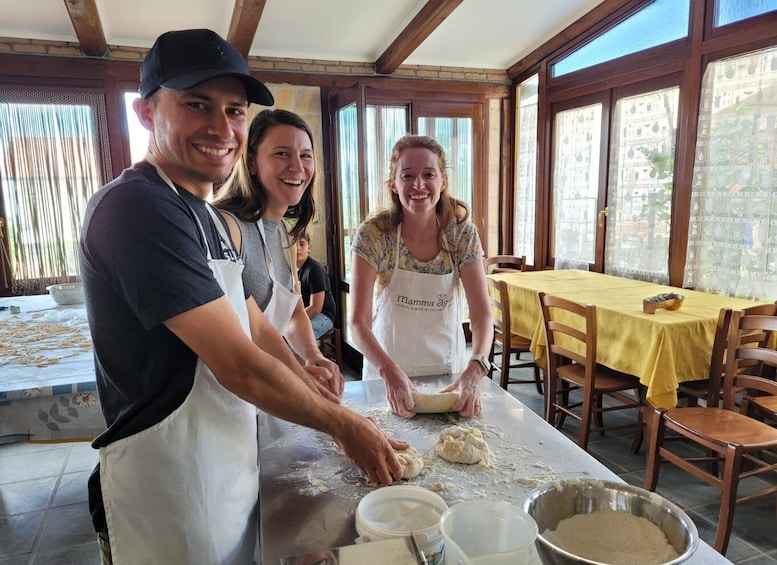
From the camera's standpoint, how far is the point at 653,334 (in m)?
2.72

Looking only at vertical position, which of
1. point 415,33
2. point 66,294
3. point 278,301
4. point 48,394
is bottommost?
point 48,394

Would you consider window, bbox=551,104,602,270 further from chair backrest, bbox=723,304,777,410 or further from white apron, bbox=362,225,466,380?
white apron, bbox=362,225,466,380

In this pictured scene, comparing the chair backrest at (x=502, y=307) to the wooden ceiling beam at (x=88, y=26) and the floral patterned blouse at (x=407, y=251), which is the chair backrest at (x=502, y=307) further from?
the wooden ceiling beam at (x=88, y=26)

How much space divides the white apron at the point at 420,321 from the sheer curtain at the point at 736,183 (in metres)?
2.69

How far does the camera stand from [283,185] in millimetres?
1671

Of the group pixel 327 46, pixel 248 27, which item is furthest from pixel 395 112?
pixel 248 27

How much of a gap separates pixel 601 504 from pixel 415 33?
4.00 metres

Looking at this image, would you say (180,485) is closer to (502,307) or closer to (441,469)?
(441,469)

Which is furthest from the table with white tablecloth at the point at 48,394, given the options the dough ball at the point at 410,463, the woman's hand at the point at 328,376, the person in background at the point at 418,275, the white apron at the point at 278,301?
the dough ball at the point at 410,463

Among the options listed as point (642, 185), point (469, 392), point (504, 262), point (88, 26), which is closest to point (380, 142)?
point (504, 262)

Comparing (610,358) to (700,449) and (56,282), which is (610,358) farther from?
(56,282)

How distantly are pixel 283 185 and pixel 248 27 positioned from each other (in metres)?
2.73

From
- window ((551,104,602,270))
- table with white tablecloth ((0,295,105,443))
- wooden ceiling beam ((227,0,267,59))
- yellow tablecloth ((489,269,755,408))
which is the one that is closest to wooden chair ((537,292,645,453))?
yellow tablecloth ((489,269,755,408))

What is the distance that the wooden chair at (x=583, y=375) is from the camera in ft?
9.59
